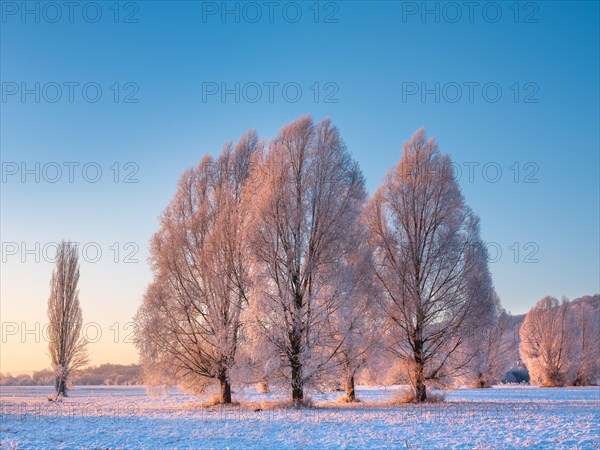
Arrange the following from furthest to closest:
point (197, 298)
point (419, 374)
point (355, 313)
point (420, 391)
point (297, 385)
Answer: point (197, 298), point (420, 391), point (419, 374), point (355, 313), point (297, 385)

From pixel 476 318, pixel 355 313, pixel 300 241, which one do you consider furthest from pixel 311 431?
pixel 476 318

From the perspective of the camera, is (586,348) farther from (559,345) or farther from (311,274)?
(311,274)

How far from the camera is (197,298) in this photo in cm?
2620

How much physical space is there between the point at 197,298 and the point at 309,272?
22.0ft

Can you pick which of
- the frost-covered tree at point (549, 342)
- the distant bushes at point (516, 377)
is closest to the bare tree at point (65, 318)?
the frost-covered tree at point (549, 342)

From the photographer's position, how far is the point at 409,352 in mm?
25969

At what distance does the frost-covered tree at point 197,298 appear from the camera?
25.2m

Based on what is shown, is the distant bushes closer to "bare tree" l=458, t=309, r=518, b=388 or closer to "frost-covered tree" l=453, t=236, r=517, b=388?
"bare tree" l=458, t=309, r=518, b=388

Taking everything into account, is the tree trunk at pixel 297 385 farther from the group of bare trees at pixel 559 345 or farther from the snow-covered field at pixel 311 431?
the group of bare trees at pixel 559 345

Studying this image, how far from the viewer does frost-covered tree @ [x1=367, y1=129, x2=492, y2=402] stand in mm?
25531

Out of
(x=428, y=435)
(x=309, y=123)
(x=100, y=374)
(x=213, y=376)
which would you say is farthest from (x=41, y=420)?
(x=100, y=374)

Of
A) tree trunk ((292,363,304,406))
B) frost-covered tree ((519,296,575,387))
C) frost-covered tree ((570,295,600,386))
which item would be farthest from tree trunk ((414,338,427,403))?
frost-covered tree ((570,295,600,386))

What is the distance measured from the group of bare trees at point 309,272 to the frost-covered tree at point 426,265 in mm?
56

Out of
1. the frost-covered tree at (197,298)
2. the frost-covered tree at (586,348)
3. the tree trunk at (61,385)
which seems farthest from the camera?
the frost-covered tree at (586,348)
